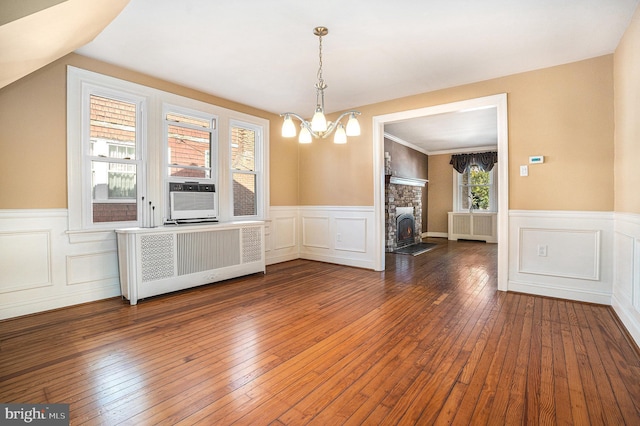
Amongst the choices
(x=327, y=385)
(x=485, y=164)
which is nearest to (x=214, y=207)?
(x=327, y=385)

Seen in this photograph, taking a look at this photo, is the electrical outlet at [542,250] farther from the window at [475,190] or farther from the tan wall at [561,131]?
the window at [475,190]

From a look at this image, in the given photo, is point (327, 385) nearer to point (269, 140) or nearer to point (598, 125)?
point (598, 125)

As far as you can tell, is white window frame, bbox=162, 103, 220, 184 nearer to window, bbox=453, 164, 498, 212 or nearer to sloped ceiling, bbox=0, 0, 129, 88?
sloped ceiling, bbox=0, 0, 129, 88

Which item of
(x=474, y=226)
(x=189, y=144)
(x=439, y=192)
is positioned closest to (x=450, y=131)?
(x=439, y=192)

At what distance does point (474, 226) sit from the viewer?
862 cm

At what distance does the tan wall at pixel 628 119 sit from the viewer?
8.40 ft

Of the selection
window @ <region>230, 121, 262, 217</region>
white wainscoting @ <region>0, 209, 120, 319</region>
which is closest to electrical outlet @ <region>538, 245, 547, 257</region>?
window @ <region>230, 121, 262, 217</region>

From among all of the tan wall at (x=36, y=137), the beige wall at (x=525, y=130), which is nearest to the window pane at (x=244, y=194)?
the beige wall at (x=525, y=130)

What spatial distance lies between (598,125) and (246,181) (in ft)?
15.0

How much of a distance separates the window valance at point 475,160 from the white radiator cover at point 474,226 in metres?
1.26

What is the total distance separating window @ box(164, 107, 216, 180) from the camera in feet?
13.7

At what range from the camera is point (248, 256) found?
4.58m

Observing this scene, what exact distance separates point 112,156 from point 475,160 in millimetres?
8342

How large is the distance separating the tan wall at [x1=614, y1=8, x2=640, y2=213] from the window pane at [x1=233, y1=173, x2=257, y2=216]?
459cm
